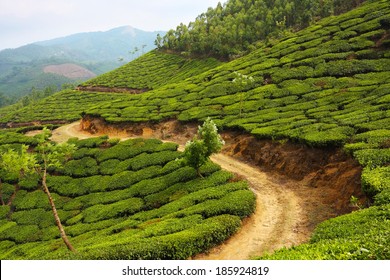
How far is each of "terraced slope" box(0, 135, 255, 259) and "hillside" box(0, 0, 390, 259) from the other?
485 cm

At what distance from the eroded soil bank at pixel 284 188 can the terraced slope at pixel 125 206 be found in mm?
1152

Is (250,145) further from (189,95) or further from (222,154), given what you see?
(189,95)

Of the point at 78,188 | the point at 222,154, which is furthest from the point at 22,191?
the point at 222,154

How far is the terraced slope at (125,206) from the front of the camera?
16219 millimetres

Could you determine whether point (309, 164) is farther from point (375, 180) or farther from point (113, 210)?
point (113, 210)

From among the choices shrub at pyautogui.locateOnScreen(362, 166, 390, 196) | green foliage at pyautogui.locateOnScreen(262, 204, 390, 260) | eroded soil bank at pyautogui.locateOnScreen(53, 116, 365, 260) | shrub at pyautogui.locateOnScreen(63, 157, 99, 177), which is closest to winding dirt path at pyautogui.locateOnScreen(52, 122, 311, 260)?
eroded soil bank at pyautogui.locateOnScreen(53, 116, 365, 260)

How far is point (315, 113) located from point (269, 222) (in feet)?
55.9

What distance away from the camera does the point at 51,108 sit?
76500 millimetres

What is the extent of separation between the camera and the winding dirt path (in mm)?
16250

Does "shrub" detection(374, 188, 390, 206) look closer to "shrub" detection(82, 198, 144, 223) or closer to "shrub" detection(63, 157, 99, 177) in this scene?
"shrub" detection(82, 198, 144, 223)

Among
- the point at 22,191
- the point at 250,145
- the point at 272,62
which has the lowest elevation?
the point at 22,191

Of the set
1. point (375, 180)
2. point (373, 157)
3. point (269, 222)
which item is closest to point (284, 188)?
point (269, 222)

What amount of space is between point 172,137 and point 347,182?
77.2 feet

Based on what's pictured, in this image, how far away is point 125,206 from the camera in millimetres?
25531
